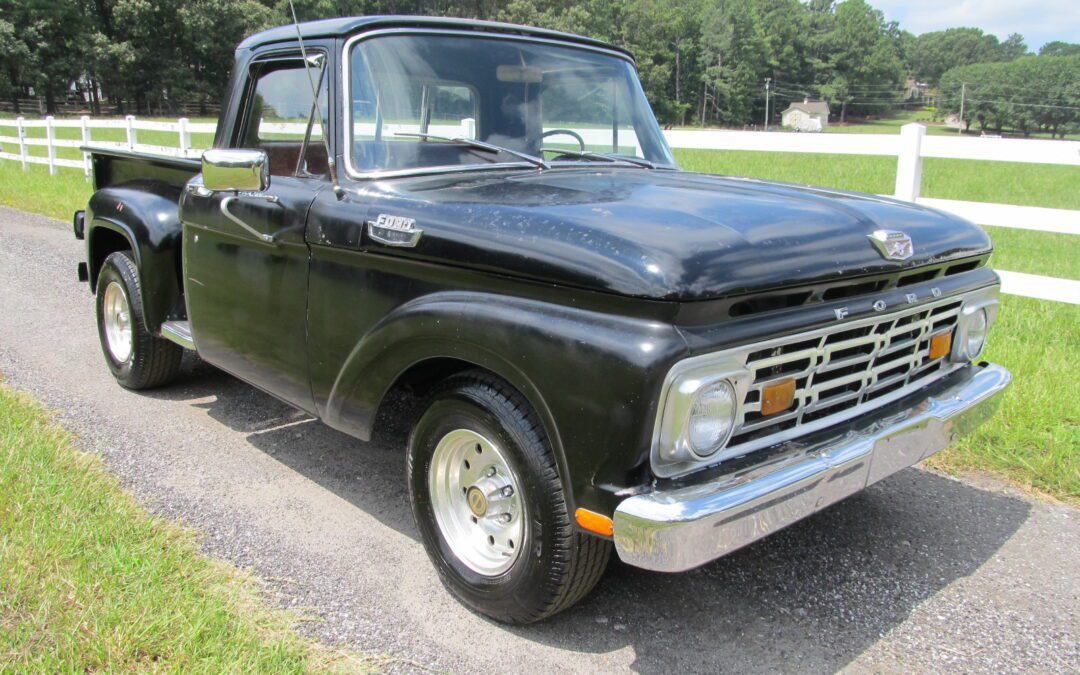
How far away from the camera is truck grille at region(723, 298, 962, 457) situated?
2357 millimetres

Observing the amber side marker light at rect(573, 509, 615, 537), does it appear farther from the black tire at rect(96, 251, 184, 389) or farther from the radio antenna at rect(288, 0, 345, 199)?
the black tire at rect(96, 251, 184, 389)

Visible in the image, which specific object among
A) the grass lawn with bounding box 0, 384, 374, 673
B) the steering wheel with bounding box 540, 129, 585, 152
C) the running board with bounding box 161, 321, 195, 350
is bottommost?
the grass lawn with bounding box 0, 384, 374, 673

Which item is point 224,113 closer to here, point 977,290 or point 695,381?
point 695,381

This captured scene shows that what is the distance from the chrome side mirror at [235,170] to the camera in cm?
311

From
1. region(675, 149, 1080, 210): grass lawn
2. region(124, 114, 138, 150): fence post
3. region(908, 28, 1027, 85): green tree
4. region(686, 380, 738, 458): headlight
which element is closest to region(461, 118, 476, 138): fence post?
region(686, 380, 738, 458): headlight

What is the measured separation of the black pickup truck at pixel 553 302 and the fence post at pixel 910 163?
8.58 ft

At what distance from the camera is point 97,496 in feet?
11.3

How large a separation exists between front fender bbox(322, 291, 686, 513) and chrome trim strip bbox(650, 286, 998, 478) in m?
0.05

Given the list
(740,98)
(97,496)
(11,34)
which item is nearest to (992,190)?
(97,496)

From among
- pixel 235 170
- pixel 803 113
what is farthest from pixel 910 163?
pixel 803 113

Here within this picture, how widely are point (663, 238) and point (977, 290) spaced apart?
5.33ft

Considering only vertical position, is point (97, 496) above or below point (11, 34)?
below

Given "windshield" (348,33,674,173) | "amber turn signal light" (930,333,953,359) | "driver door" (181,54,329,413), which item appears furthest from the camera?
"driver door" (181,54,329,413)

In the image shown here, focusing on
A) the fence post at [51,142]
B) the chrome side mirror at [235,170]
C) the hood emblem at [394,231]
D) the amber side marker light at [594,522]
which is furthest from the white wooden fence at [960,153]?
the fence post at [51,142]
